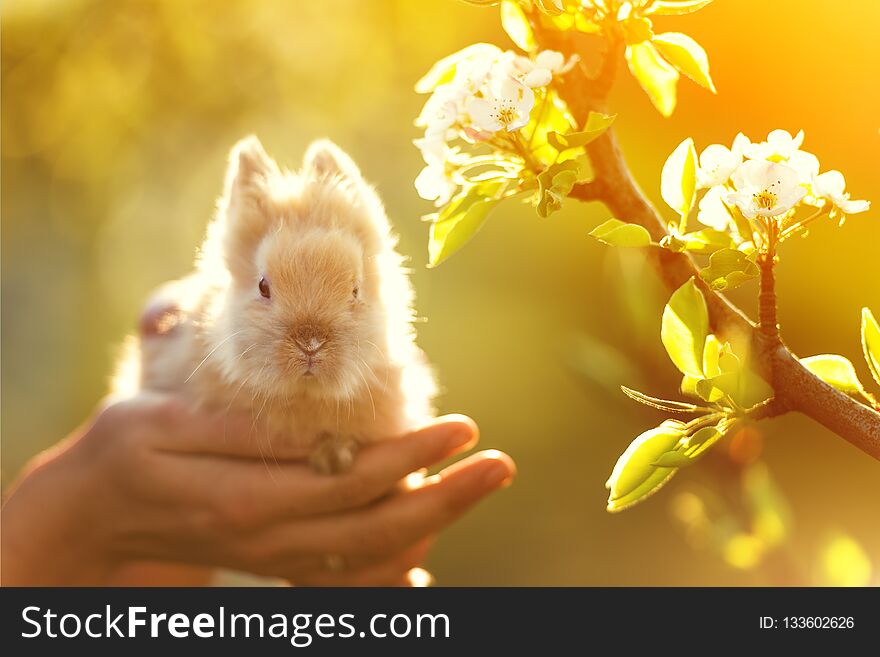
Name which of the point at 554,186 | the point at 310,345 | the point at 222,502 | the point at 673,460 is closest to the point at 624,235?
the point at 554,186

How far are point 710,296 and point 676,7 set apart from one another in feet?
0.87

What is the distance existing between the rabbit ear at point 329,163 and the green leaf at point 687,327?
77cm

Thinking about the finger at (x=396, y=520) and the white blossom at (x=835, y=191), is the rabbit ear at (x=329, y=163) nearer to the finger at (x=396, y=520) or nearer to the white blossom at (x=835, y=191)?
the finger at (x=396, y=520)

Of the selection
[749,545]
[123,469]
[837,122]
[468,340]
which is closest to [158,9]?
[468,340]

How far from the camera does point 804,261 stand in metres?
1.82

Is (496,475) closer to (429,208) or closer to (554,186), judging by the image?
(554,186)

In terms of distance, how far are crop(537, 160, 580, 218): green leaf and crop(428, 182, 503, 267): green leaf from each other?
72mm

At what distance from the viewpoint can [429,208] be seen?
2357 millimetres

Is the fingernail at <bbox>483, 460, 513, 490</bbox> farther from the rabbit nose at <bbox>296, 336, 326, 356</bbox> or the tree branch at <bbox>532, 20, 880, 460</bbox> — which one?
the tree branch at <bbox>532, 20, 880, 460</bbox>

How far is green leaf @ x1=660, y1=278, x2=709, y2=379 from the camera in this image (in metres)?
0.59

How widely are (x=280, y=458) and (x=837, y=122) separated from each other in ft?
4.41

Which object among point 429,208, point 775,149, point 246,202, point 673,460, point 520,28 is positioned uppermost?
point 429,208

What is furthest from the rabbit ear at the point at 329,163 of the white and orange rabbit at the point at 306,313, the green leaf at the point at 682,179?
the green leaf at the point at 682,179

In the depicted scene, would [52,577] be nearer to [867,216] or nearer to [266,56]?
[867,216]
